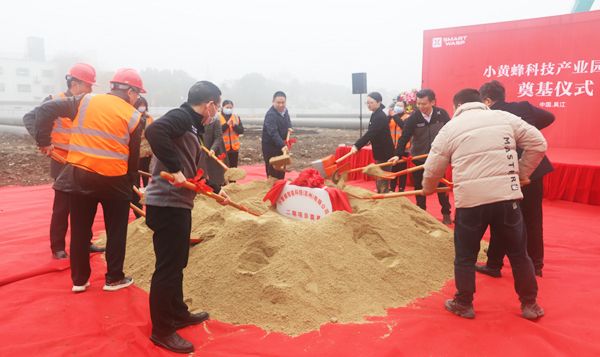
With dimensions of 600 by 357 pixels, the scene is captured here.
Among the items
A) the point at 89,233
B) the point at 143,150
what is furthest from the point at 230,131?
the point at 89,233

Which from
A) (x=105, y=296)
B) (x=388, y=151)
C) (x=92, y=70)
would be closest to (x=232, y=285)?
(x=105, y=296)

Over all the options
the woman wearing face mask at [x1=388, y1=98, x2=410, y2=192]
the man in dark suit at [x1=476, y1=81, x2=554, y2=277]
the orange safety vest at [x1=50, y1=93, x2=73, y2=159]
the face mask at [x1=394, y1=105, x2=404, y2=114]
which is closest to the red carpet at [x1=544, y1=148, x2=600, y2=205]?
the woman wearing face mask at [x1=388, y1=98, x2=410, y2=192]

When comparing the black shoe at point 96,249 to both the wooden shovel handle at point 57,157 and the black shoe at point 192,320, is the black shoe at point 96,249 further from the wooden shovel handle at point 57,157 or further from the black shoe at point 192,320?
the black shoe at point 192,320

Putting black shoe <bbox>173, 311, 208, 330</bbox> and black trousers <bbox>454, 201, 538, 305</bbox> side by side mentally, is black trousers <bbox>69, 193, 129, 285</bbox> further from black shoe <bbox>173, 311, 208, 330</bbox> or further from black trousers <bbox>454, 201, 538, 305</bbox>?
black trousers <bbox>454, 201, 538, 305</bbox>

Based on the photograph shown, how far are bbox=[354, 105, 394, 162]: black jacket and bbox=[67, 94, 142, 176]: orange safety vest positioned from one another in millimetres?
2291

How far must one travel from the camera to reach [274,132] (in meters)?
4.20

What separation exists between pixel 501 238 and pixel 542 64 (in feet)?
18.0

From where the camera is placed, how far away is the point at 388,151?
404 cm

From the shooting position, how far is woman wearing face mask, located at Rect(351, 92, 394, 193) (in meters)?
3.92

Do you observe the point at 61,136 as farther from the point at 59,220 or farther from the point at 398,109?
→ the point at 398,109

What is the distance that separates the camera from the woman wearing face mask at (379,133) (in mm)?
3920

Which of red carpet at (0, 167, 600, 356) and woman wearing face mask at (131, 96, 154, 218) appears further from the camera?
woman wearing face mask at (131, 96, 154, 218)

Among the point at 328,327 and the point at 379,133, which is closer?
the point at 328,327

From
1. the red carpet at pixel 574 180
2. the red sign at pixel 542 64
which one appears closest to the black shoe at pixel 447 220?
the red carpet at pixel 574 180
